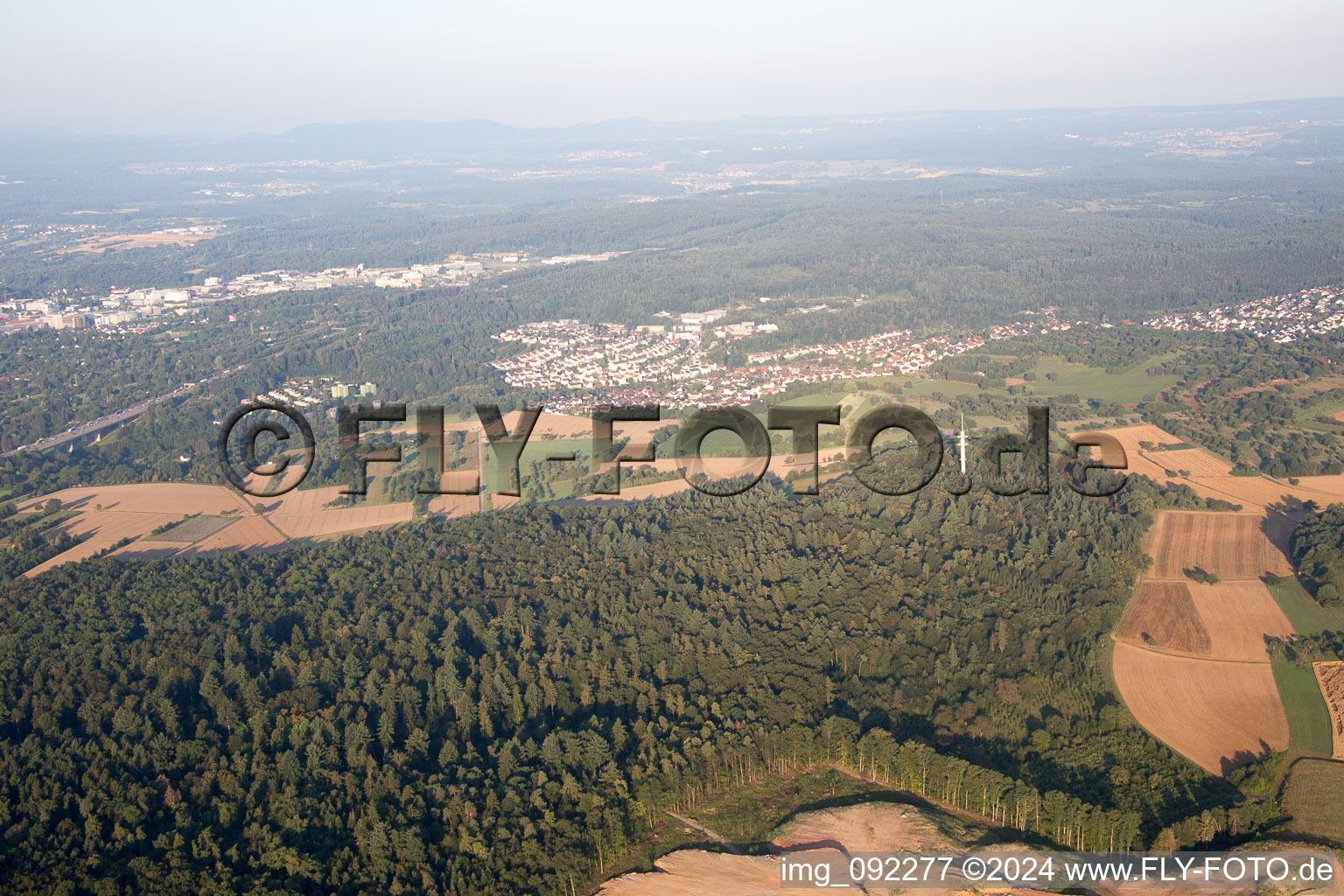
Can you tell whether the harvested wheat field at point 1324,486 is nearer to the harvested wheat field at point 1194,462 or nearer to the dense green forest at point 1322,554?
the harvested wheat field at point 1194,462

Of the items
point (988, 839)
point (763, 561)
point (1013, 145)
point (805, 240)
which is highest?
point (1013, 145)

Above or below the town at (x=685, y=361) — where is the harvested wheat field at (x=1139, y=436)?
below

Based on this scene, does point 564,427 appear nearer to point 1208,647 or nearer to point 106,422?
point 106,422

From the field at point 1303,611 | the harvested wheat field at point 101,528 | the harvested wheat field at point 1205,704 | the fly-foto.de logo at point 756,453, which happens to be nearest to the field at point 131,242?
the fly-foto.de logo at point 756,453

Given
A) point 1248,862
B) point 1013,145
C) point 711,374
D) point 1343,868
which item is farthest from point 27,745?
point 1013,145

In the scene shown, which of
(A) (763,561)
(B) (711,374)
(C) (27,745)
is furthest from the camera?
(B) (711,374)

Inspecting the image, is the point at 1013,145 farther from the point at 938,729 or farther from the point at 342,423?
the point at 938,729

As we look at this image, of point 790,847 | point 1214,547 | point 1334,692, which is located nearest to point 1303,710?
point 1334,692

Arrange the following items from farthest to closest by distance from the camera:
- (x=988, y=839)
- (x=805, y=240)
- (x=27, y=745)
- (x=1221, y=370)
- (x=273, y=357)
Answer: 1. (x=805, y=240)
2. (x=273, y=357)
3. (x=1221, y=370)
4. (x=27, y=745)
5. (x=988, y=839)
